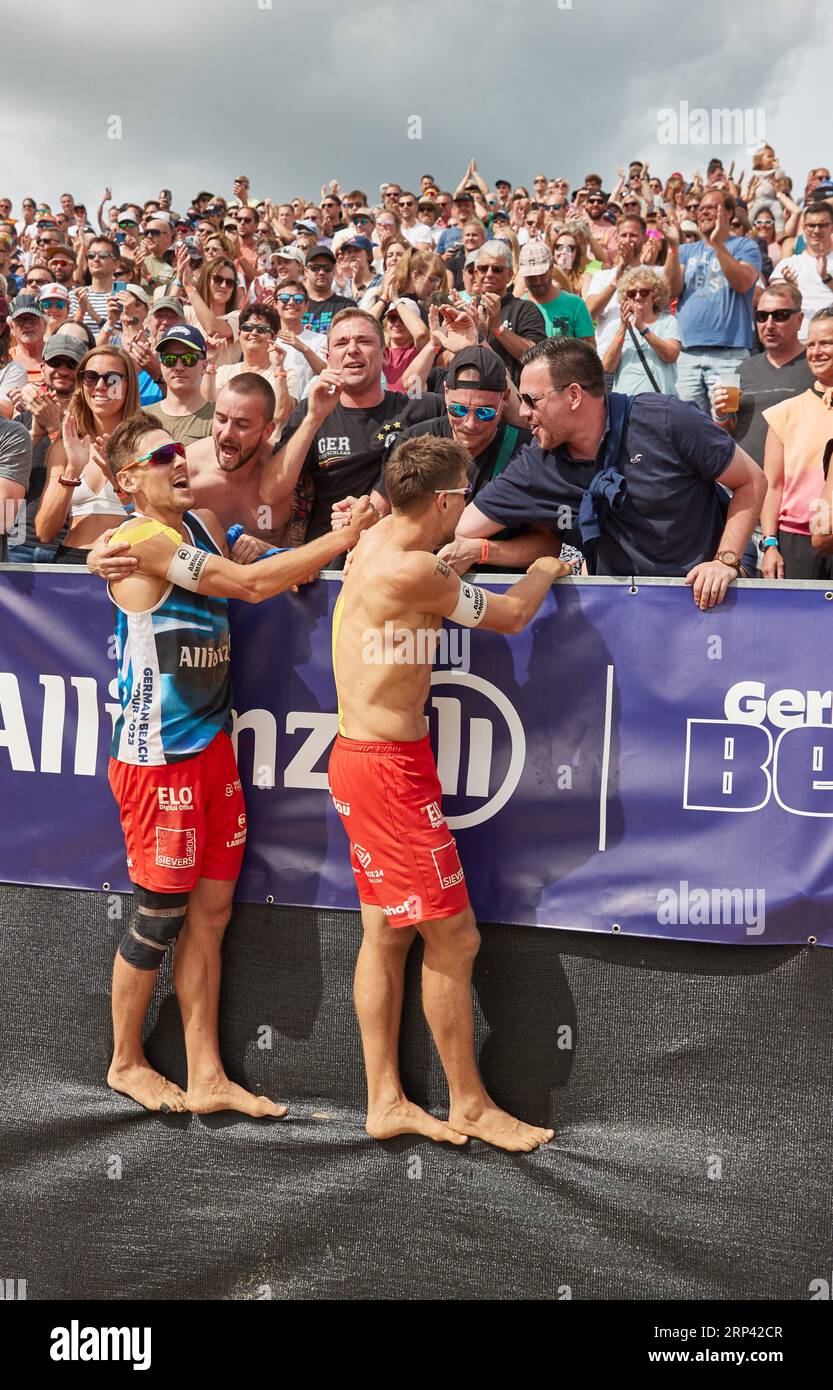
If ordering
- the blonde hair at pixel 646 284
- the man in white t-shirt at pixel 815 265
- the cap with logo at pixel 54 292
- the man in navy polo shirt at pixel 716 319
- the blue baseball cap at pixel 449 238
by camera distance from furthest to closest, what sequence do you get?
1. the blue baseball cap at pixel 449 238
2. the cap with logo at pixel 54 292
3. the man in white t-shirt at pixel 815 265
4. the man in navy polo shirt at pixel 716 319
5. the blonde hair at pixel 646 284

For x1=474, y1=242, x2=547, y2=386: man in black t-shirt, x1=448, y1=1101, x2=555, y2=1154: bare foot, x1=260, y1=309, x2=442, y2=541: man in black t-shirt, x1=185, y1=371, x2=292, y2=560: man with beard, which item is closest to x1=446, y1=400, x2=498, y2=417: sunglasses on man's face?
x1=260, y1=309, x2=442, y2=541: man in black t-shirt

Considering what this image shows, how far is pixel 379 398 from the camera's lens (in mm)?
5383

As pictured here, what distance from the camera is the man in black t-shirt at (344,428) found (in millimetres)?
4855

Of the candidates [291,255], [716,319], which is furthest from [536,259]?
[291,255]

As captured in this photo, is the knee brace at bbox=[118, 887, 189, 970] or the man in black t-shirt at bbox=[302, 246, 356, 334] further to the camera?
the man in black t-shirt at bbox=[302, 246, 356, 334]

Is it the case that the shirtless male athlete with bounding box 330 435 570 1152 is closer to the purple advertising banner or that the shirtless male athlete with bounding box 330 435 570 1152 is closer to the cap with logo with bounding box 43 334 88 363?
the purple advertising banner

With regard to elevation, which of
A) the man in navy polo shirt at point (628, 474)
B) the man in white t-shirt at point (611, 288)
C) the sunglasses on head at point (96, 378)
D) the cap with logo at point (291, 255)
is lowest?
the man in navy polo shirt at point (628, 474)

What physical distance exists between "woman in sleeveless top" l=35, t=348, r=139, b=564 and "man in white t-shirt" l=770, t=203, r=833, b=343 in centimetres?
589

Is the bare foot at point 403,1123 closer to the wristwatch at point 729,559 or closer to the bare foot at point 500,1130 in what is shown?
the bare foot at point 500,1130

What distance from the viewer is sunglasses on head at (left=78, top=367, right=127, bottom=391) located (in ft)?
16.6

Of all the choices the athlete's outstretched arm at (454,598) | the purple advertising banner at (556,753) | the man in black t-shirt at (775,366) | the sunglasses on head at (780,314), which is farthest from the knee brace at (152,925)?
the sunglasses on head at (780,314)

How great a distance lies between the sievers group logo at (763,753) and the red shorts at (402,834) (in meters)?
0.85

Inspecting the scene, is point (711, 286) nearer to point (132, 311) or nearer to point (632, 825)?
point (132, 311)
